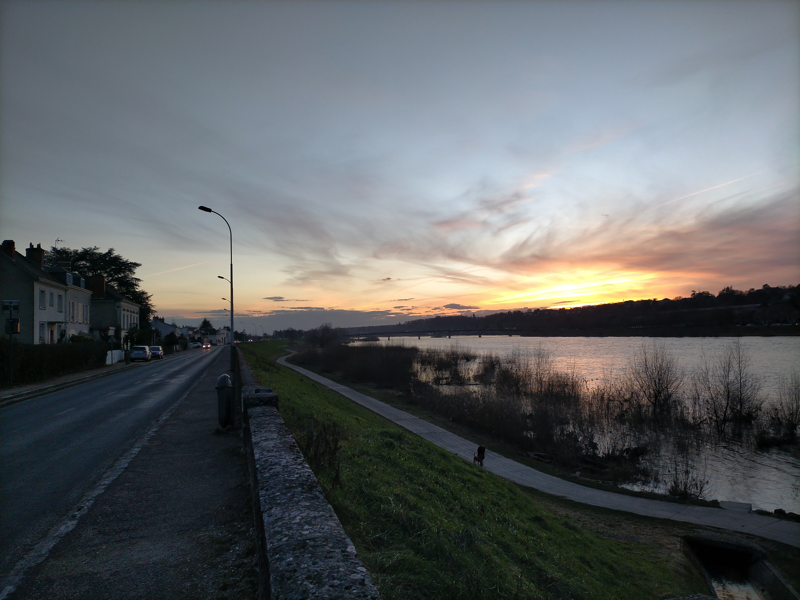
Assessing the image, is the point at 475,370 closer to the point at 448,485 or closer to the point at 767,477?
the point at 767,477

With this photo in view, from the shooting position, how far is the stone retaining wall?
2410 mm

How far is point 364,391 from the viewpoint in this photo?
43.5 metres

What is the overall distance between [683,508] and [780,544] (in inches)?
111

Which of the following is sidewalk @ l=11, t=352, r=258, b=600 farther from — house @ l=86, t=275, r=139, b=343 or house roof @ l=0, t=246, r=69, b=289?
house @ l=86, t=275, r=139, b=343

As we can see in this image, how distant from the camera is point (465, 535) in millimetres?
5863

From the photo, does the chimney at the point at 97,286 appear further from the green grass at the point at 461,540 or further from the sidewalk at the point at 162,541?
the sidewalk at the point at 162,541

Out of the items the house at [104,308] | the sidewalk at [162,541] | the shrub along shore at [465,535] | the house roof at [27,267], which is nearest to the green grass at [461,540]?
the shrub along shore at [465,535]

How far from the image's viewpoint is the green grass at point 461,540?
14.4ft

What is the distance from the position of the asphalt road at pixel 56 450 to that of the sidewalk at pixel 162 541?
0.48 meters

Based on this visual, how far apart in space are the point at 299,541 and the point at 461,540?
3425 millimetres

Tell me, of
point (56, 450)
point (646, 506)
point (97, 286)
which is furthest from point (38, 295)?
point (646, 506)

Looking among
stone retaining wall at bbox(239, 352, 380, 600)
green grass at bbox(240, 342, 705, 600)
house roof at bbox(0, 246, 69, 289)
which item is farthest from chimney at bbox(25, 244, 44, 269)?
stone retaining wall at bbox(239, 352, 380, 600)

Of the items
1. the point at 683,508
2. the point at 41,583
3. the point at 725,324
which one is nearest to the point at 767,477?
the point at 683,508

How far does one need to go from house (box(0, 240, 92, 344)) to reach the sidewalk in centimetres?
3502
